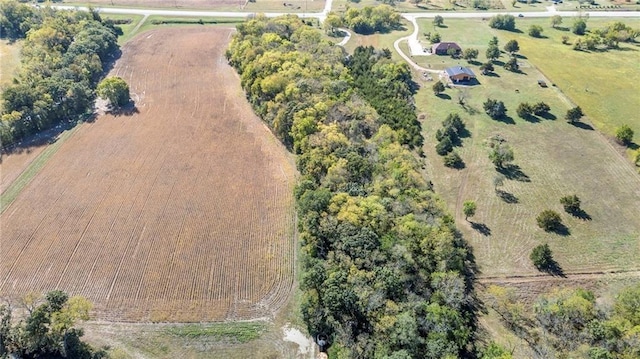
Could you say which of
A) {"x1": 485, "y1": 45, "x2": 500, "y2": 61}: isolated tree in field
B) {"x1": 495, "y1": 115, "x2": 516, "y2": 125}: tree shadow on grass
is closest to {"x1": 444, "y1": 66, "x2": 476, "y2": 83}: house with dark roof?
{"x1": 485, "y1": 45, "x2": 500, "y2": 61}: isolated tree in field

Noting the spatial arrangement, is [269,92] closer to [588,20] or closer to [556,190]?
[556,190]

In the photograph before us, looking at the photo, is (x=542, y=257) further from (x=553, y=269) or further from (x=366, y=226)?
(x=366, y=226)

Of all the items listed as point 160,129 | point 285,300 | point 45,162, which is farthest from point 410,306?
point 45,162

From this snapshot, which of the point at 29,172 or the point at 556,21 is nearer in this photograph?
the point at 29,172

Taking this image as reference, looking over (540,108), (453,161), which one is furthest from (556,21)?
(453,161)

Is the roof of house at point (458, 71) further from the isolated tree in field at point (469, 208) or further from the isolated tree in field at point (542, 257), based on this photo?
the isolated tree in field at point (542, 257)
